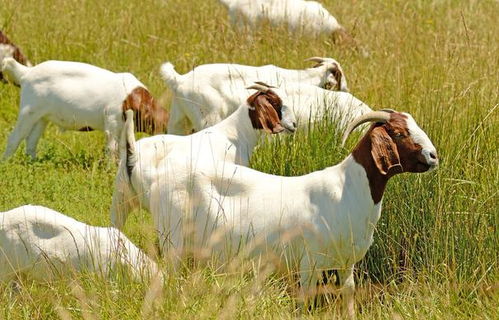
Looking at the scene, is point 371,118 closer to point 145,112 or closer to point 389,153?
point 389,153

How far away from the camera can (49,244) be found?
7.30 metres

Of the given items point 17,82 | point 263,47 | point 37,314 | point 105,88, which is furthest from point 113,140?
point 37,314

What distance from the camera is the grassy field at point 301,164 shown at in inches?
255

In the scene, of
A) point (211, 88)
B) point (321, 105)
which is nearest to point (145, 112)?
point (211, 88)

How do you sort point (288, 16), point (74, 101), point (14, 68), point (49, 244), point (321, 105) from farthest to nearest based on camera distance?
1. point (288, 16)
2. point (14, 68)
3. point (74, 101)
4. point (321, 105)
5. point (49, 244)

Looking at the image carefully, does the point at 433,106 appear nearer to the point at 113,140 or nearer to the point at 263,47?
the point at 113,140

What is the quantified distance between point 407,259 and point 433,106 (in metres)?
1.77

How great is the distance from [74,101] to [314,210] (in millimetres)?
4615

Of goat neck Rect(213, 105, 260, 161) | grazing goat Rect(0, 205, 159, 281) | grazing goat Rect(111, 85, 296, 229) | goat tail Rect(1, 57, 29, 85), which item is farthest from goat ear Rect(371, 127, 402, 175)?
goat tail Rect(1, 57, 29, 85)

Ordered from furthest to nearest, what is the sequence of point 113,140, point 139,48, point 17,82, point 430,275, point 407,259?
point 139,48 < point 17,82 < point 113,140 < point 407,259 < point 430,275

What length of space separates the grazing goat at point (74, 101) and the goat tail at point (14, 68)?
0.11m

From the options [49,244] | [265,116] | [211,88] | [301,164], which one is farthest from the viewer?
[211,88]

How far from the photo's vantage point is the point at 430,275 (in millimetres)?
7277

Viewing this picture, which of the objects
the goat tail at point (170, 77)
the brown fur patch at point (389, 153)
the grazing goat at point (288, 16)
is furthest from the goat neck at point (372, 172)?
the grazing goat at point (288, 16)
